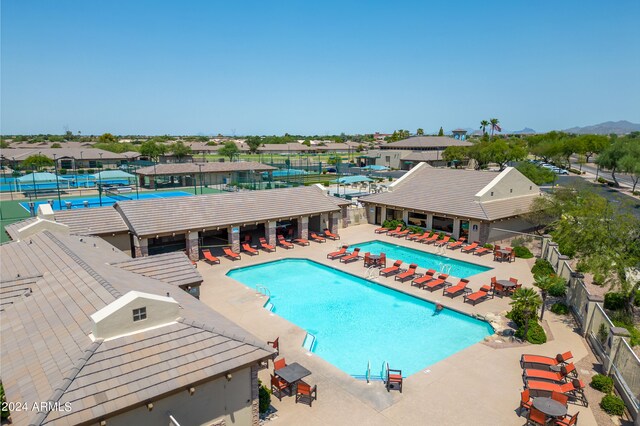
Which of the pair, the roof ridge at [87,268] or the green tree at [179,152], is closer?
the roof ridge at [87,268]

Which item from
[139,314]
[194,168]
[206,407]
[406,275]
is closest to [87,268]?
[139,314]

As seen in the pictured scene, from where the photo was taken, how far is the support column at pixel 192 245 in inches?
1007

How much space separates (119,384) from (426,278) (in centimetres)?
1714

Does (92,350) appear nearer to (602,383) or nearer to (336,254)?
(602,383)

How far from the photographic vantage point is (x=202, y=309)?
12906mm

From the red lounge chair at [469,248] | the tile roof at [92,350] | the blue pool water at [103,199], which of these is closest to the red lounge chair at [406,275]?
the red lounge chair at [469,248]

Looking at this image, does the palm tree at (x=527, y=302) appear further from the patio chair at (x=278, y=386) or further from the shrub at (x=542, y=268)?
the patio chair at (x=278, y=386)

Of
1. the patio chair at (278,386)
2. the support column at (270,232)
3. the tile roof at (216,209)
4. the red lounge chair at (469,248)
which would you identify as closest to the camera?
the patio chair at (278,386)

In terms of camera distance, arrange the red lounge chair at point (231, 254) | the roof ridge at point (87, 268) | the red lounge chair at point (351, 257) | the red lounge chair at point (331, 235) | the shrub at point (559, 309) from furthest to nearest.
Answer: the red lounge chair at point (331, 235) → the red lounge chair at point (231, 254) → the red lounge chair at point (351, 257) → the shrub at point (559, 309) → the roof ridge at point (87, 268)

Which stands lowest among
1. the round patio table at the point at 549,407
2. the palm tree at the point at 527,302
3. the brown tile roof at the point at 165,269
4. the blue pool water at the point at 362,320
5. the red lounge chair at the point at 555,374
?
the blue pool water at the point at 362,320

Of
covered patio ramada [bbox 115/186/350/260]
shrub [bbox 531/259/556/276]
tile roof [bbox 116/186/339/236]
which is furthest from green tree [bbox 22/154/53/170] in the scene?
shrub [bbox 531/259/556/276]

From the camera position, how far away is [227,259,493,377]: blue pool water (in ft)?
52.5

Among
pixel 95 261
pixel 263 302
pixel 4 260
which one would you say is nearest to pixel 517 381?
pixel 263 302

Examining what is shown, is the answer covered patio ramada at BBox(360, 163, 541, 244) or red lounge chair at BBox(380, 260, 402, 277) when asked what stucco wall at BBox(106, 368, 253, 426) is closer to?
red lounge chair at BBox(380, 260, 402, 277)
